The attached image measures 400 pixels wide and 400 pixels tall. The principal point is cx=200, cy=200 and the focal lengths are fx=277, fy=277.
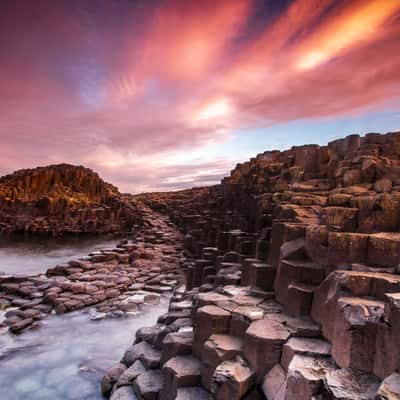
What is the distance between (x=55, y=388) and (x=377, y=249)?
5.42 metres

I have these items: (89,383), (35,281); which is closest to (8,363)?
(89,383)

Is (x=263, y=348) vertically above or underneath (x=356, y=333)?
underneath

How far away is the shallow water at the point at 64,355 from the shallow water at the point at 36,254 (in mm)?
7370

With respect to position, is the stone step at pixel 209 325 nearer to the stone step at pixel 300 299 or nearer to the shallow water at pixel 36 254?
the stone step at pixel 300 299

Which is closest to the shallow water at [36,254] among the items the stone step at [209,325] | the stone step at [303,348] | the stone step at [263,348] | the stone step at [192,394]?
the stone step at [209,325]

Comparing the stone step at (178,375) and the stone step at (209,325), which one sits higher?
the stone step at (209,325)

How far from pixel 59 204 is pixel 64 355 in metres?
32.4

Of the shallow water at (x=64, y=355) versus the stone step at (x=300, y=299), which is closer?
the stone step at (x=300, y=299)

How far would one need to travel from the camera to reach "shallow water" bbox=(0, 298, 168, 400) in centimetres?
459

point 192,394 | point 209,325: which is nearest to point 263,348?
point 209,325

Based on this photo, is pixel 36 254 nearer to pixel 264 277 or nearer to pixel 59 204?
pixel 264 277

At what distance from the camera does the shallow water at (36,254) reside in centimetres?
1394

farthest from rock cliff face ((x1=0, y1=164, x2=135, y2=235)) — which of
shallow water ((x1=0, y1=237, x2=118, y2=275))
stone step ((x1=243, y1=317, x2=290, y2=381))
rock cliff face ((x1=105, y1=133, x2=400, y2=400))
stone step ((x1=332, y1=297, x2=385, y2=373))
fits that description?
stone step ((x1=332, y1=297, x2=385, y2=373))

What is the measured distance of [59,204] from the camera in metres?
34.3
